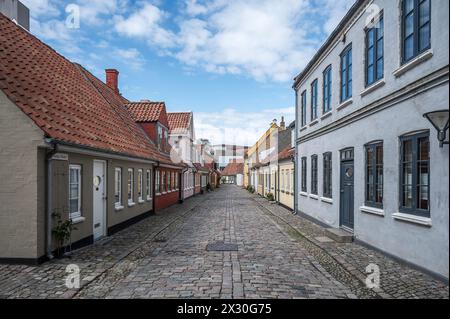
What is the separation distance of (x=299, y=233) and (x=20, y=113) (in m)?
8.37

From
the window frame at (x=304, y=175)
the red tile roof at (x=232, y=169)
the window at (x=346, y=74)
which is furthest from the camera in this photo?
the red tile roof at (x=232, y=169)

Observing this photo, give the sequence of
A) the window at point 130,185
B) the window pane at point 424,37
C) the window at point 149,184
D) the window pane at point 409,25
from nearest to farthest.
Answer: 1. the window pane at point 424,37
2. the window pane at point 409,25
3. the window at point 130,185
4. the window at point 149,184

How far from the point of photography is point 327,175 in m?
12.5

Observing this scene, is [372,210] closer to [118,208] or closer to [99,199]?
[99,199]

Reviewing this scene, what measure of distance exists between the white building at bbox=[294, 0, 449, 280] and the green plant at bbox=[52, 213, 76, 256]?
6905 mm

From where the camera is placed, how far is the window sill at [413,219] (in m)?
6.20

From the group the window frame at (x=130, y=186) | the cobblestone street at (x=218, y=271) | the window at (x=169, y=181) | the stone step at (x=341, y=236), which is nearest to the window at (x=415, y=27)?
the cobblestone street at (x=218, y=271)

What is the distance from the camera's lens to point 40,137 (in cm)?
690

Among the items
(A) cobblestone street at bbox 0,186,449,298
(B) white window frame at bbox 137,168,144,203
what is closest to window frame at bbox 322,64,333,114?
(A) cobblestone street at bbox 0,186,449,298

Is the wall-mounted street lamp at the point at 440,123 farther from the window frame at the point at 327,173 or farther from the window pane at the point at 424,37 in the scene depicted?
the window frame at the point at 327,173

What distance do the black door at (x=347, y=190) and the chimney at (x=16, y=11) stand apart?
1180 centimetres
